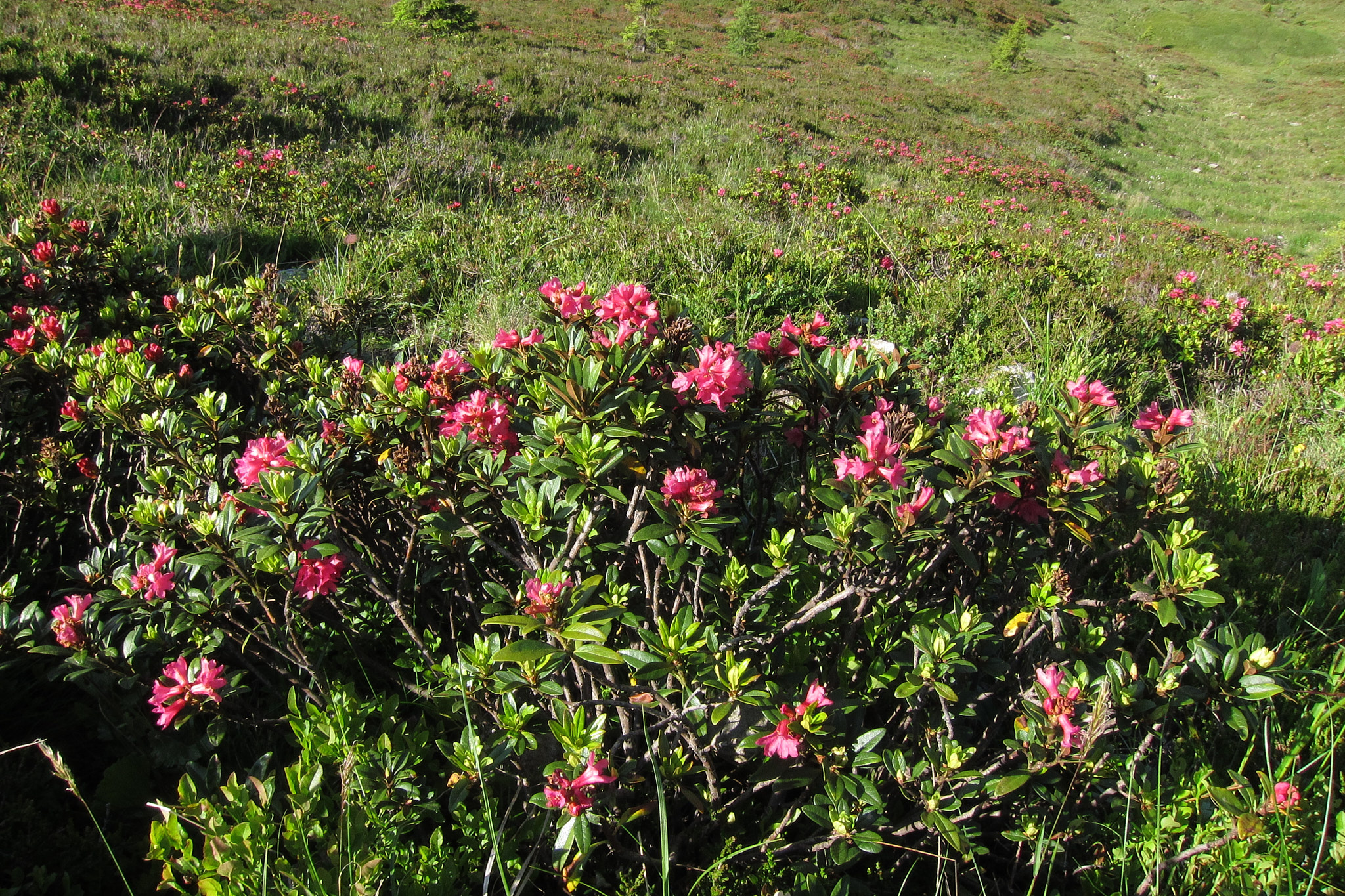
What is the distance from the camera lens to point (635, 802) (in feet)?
5.58

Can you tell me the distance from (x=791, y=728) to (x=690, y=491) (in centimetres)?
51

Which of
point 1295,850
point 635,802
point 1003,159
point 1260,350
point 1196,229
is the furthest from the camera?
point 1003,159

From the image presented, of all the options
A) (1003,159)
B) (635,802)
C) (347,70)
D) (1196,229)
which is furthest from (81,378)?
(1003,159)

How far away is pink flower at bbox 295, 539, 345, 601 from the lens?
1684mm

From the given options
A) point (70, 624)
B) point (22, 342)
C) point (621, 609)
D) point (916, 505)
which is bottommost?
point (70, 624)

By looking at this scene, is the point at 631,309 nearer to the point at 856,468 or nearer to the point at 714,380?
the point at 714,380

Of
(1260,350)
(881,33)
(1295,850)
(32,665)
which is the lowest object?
(32,665)

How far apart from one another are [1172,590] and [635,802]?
1357 mm

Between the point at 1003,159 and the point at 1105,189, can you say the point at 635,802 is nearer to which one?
the point at 1003,159

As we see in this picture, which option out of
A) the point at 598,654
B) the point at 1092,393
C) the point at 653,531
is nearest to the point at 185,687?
the point at 598,654

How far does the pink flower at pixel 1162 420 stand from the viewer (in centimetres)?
178

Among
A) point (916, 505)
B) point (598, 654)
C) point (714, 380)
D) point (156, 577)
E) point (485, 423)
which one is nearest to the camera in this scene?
point (598, 654)

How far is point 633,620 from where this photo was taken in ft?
4.74

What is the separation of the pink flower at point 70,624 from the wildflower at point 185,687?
0.68 feet
